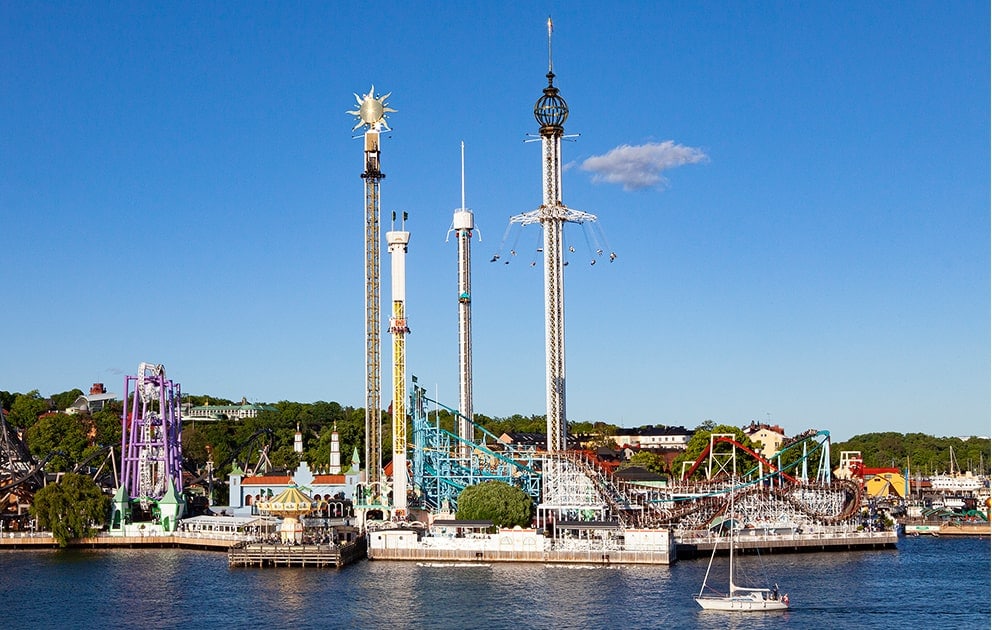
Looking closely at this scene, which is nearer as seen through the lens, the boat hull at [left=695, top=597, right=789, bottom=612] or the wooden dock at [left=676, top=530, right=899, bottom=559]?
the boat hull at [left=695, top=597, right=789, bottom=612]

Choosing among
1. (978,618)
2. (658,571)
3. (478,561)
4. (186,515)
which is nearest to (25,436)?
(186,515)

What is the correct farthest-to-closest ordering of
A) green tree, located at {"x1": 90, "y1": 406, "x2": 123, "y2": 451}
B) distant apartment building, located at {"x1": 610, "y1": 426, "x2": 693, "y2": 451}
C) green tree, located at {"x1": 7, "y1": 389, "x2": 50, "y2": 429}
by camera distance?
distant apartment building, located at {"x1": 610, "y1": 426, "x2": 693, "y2": 451}, green tree, located at {"x1": 7, "y1": 389, "x2": 50, "y2": 429}, green tree, located at {"x1": 90, "y1": 406, "x2": 123, "y2": 451}

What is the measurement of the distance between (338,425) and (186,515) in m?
42.2

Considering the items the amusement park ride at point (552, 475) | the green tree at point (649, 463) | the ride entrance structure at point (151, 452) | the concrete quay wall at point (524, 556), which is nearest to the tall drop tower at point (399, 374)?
the amusement park ride at point (552, 475)

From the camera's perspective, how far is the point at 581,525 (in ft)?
250

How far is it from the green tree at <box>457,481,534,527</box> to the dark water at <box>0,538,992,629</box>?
946cm

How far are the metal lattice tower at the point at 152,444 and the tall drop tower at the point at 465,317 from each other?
23.1 metres

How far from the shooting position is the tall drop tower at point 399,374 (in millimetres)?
87875

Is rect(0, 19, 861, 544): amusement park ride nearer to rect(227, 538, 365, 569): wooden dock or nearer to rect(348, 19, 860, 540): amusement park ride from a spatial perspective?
rect(348, 19, 860, 540): amusement park ride

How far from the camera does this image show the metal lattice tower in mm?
98625

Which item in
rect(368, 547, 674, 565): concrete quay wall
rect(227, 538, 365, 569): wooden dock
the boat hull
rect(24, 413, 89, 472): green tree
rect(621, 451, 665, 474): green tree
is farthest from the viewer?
rect(621, 451, 665, 474): green tree

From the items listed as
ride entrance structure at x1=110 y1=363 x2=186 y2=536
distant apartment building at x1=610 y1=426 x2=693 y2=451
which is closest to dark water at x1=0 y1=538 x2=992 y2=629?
ride entrance structure at x1=110 y1=363 x2=186 y2=536

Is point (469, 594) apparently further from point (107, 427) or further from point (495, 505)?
point (107, 427)

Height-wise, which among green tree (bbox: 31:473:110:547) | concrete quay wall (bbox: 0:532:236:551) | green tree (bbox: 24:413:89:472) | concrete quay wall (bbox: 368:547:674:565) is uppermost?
green tree (bbox: 24:413:89:472)
